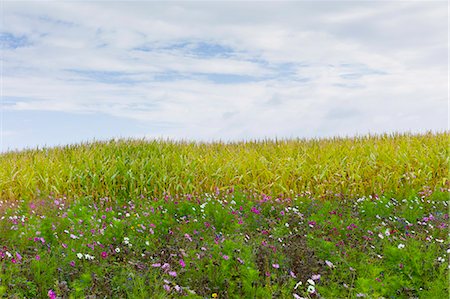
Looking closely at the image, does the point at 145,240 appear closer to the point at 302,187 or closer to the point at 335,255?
the point at 335,255

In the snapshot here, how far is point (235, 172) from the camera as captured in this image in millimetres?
9859

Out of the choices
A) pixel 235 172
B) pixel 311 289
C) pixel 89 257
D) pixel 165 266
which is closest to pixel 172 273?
pixel 165 266

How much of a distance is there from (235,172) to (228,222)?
11.1 feet

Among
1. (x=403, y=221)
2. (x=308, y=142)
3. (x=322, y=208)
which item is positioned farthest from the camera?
(x=308, y=142)

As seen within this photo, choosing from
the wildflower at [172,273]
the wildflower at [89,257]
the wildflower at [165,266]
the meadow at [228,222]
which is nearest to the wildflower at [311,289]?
Answer: the meadow at [228,222]

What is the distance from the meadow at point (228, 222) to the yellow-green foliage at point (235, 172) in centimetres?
3

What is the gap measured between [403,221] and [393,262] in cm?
189

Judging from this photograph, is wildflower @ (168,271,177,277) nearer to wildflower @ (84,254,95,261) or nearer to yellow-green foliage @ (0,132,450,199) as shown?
wildflower @ (84,254,95,261)

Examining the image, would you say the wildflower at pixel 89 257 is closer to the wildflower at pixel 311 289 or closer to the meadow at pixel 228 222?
the meadow at pixel 228 222

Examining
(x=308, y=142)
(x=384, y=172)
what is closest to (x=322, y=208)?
(x=384, y=172)

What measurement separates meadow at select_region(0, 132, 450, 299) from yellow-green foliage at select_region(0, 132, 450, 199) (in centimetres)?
3

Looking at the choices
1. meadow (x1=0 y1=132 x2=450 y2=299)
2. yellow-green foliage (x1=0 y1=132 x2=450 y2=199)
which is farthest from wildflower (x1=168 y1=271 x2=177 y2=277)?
yellow-green foliage (x1=0 y1=132 x2=450 y2=199)

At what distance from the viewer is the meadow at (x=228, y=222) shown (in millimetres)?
4602

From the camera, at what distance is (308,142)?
42.3ft
